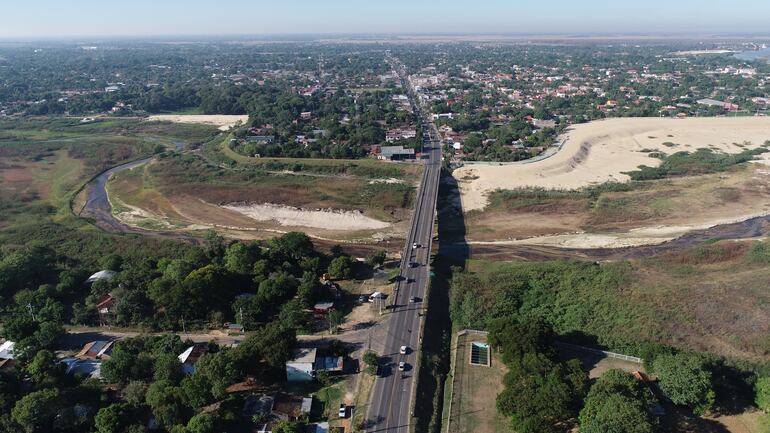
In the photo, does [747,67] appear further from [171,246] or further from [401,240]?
[171,246]

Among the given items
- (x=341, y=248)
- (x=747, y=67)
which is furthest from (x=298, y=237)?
(x=747, y=67)

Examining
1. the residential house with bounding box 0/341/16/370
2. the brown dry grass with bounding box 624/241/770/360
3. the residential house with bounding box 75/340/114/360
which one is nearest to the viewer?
the residential house with bounding box 0/341/16/370

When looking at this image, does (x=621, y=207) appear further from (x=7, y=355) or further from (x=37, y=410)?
(x=7, y=355)

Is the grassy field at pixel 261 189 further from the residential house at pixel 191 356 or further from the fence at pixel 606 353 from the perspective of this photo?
the fence at pixel 606 353

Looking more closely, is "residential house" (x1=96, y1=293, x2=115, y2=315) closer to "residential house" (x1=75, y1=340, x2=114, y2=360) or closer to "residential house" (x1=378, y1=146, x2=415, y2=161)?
"residential house" (x1=75, y1=340, x2=114, y2=360)

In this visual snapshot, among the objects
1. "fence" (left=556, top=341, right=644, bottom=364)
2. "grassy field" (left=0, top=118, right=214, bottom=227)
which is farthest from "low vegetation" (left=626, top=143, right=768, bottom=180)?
"grassy field" (left=0, top=118, right=214, bottom=227)

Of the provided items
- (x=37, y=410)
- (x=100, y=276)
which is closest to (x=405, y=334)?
(x=37, y=410)

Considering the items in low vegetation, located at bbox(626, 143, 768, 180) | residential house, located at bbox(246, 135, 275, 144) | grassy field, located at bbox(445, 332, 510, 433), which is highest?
residential house, located at bbox(246, 135, 275, 144)

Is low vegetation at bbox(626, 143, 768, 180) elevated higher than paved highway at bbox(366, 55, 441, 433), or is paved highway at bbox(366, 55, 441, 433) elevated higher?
low vegetation at bbox(626, 143, 768, 180)
